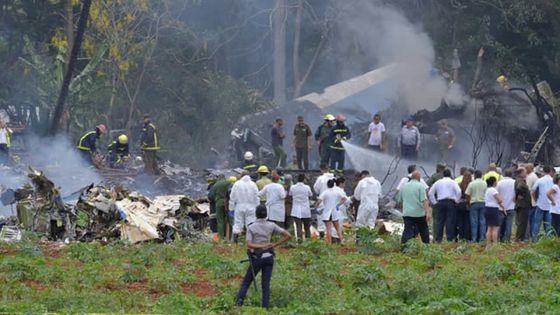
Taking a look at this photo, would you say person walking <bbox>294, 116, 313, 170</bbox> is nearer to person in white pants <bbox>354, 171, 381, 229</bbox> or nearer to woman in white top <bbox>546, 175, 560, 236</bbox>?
person in white pants <bbox>354, 171, 381, 229</bbox>

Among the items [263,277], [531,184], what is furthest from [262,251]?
[531,184]

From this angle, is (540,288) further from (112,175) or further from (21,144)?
(21,144)

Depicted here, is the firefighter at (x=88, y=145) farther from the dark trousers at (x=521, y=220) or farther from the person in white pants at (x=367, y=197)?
the dark trousers at (x=521, y=220)

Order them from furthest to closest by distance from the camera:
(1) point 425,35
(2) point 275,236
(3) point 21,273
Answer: (1) point 425,35
(2) point 275,236
(3) point 21,273

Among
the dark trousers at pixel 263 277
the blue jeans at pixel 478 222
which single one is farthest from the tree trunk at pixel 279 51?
the dark trousers at pixel 263 277

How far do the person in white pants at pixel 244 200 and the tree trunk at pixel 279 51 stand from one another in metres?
21.7

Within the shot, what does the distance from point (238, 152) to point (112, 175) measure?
15.4ft

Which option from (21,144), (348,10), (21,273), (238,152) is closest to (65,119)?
(21,144)

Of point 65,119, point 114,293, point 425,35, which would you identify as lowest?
point 114,293

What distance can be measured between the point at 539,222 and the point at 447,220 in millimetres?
1686

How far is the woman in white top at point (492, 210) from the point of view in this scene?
23219mm

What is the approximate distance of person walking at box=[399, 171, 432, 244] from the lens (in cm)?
2314

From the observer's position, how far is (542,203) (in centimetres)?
2419

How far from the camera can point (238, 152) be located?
37344 mm
